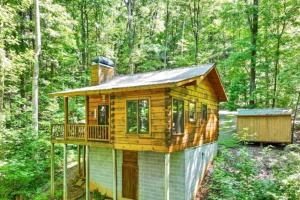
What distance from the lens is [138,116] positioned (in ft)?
43.0

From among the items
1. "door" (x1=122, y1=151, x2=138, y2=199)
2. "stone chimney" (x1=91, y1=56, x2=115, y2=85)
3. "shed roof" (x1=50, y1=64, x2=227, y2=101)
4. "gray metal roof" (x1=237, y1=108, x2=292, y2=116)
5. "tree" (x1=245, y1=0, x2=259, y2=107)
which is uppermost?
"tree" (x1=245, y1=0, x2=259, y2=107)

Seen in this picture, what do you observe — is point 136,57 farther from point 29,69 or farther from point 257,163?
point 257,163

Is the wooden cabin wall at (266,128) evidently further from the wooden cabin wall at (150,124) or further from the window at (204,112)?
the wooden cabin wall at (150,124)

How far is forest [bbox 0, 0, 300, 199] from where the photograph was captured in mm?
19391

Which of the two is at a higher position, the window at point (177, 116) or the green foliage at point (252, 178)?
the window at point (177, 116)

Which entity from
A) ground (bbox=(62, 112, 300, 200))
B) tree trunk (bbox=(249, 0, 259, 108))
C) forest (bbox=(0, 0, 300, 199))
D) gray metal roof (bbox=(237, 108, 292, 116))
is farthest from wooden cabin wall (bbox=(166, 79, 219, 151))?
tree trunk (bbox=(249, 0, 259, 108))

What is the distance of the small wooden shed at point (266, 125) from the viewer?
19.6 metres

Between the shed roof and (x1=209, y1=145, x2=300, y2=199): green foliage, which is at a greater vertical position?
the shed roof

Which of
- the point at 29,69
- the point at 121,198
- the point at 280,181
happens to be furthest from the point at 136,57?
the point at 280,181

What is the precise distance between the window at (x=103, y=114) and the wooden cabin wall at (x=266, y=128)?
918 cm

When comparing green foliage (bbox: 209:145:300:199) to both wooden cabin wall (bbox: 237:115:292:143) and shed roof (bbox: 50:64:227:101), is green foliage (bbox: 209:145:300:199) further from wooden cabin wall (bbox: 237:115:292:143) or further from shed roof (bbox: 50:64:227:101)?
shed roof (bbox: 50:64:227:101)

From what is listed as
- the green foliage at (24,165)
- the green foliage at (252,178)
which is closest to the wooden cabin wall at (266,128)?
the green foliage at (252,178)

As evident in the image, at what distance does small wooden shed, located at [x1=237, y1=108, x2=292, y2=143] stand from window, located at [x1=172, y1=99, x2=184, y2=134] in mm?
7149

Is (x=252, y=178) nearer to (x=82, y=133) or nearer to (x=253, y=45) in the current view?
(x=82, y=133)
